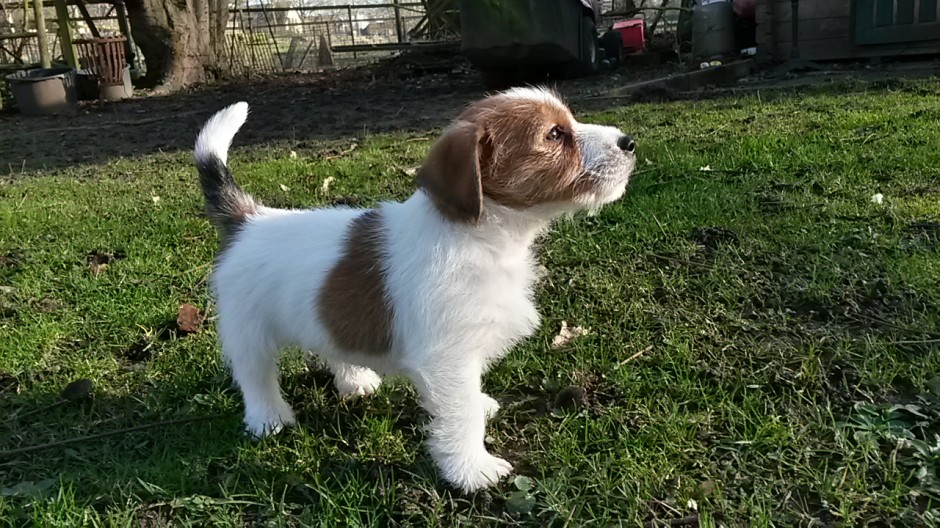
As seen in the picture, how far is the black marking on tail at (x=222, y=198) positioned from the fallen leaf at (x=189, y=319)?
0.94 m

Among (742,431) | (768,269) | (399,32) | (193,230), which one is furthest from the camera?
(399,32)

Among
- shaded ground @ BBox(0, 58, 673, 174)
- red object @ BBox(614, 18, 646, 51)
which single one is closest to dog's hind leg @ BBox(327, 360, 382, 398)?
shaded ground @ BBox(0, 58, 673, 174)

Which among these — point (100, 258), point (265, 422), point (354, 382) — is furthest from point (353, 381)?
point (100, 258)

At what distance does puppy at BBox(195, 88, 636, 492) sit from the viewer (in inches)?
102

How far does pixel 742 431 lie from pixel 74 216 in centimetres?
617

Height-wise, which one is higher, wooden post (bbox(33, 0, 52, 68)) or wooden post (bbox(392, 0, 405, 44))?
wooden post (bbox(392, 0, 405, 44))

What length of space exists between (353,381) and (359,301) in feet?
2.43

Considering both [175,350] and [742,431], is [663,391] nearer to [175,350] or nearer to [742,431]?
[742,431]

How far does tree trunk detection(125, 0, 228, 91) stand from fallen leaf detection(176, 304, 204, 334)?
17768mm

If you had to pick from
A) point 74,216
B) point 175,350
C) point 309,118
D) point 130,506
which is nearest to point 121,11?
point 309,118

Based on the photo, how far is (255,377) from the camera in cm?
307

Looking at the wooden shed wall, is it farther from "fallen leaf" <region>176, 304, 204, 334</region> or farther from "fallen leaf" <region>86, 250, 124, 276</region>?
"fallen leaf" <region>176, 304, 204, 334</region>

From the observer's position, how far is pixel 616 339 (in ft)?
11.9

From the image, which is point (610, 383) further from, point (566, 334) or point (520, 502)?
point (520, 502)
